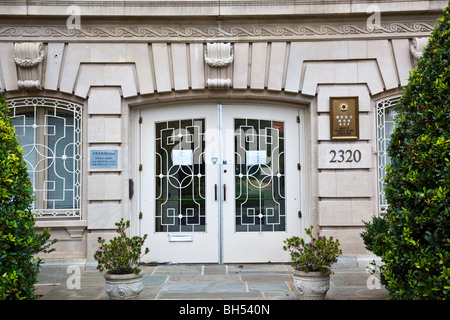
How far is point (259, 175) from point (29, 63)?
4376 mm

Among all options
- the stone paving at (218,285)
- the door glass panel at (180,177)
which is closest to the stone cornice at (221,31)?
the door glass panel at (180,177)

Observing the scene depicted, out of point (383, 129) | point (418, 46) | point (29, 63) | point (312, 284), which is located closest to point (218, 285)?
point (312, 284)

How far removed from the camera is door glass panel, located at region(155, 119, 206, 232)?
24.2 feet

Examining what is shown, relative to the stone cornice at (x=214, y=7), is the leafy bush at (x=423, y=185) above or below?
below

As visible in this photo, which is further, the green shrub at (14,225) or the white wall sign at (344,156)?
the white wall sign at (344,156)

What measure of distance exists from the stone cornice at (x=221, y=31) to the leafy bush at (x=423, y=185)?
148 inches

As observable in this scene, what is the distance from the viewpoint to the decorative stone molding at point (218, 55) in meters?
7.04

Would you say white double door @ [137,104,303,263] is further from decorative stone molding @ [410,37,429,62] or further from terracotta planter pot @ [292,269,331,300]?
terracotta planter pot @ [292,269,331,300]

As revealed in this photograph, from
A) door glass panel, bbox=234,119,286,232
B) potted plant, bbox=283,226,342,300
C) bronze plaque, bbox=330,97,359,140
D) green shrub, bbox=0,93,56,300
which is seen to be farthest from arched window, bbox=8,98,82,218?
bronze plaque, bbox=330,97,359,140

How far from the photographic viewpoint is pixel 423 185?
319 centimetres

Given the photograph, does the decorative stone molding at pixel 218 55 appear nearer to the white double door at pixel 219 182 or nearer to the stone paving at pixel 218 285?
the white double door at pixel 219 182

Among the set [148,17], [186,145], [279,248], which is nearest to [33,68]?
[148,17]

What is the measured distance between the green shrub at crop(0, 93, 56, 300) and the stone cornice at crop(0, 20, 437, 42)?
361 cm

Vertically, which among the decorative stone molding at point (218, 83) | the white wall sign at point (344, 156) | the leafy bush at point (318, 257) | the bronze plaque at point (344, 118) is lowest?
the leafy bush at point (318, 257)
